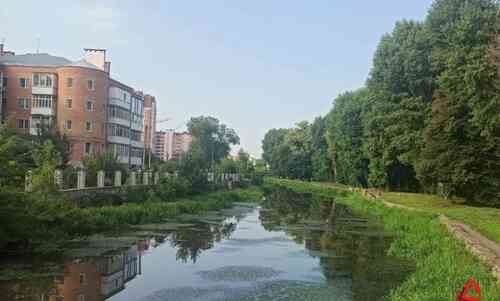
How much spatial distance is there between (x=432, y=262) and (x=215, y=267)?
6696 mm

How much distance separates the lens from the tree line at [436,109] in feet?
97.5

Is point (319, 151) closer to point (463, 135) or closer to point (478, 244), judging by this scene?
point (463, 135)

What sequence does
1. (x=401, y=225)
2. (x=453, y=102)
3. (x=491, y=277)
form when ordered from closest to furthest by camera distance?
(x=491, y=277) → (x=401, y=225) → (x=453, y=102)

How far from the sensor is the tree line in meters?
29.7

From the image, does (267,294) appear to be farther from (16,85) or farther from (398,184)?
(16,85)

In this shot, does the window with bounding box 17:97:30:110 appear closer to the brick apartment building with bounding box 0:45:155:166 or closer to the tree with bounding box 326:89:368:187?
the brick apartment building with bounding box 0:45:155:166

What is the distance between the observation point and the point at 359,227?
2991 cm

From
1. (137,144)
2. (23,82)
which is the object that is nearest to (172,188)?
(23,82)

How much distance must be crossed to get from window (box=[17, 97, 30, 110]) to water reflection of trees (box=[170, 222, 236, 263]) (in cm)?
3158

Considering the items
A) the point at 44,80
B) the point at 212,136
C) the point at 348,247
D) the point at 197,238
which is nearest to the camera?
the point at 348,247

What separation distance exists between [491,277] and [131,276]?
955cm

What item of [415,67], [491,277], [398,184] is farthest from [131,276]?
[398,184]

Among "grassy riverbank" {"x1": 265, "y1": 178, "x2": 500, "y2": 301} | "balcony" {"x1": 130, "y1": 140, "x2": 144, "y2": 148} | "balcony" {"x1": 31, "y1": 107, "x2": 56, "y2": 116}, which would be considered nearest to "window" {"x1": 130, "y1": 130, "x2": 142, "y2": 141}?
"balcony" {"x1": 130, "y1": 140, "x2": 144, "y2": 148}

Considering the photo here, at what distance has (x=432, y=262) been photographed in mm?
16188
